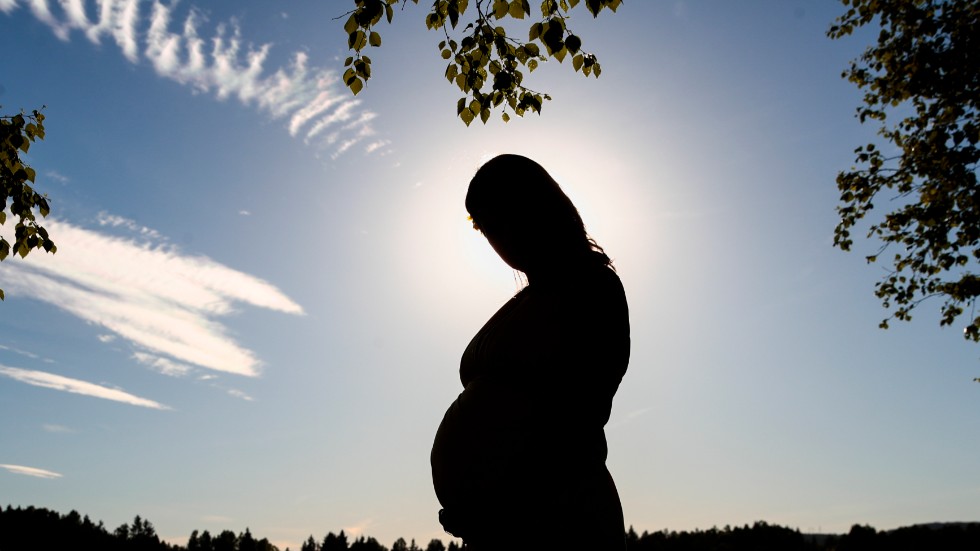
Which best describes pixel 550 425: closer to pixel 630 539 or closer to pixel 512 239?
pixel 512 239

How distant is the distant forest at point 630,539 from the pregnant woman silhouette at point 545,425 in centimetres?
4310

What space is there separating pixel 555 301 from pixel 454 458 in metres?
0.70

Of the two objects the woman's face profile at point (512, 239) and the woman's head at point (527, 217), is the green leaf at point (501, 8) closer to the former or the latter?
the woman's head at point (527, 217)

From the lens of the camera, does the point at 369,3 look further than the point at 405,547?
No

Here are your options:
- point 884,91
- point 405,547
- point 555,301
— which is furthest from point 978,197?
point 405,547

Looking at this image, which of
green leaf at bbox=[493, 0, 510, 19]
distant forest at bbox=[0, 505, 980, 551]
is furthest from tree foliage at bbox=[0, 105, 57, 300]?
distant forest at bbox=[0, 505, 980, 551]

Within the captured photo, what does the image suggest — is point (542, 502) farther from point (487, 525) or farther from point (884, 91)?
point (884, 91)

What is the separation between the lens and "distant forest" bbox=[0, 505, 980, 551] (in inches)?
1575

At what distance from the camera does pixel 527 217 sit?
2504mm

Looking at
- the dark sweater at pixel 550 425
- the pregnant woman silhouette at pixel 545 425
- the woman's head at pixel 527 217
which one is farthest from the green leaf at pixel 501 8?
the dark sweater at pixel 550 425

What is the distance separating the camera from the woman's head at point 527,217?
8.03ft

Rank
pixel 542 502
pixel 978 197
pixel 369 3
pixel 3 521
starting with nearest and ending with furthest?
pixel 542 502
pixel 369 3
pixel 978 197
pixel 3 521

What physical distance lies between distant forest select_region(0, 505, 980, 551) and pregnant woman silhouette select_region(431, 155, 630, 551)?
43.1 meters

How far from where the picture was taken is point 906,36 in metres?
12.2
